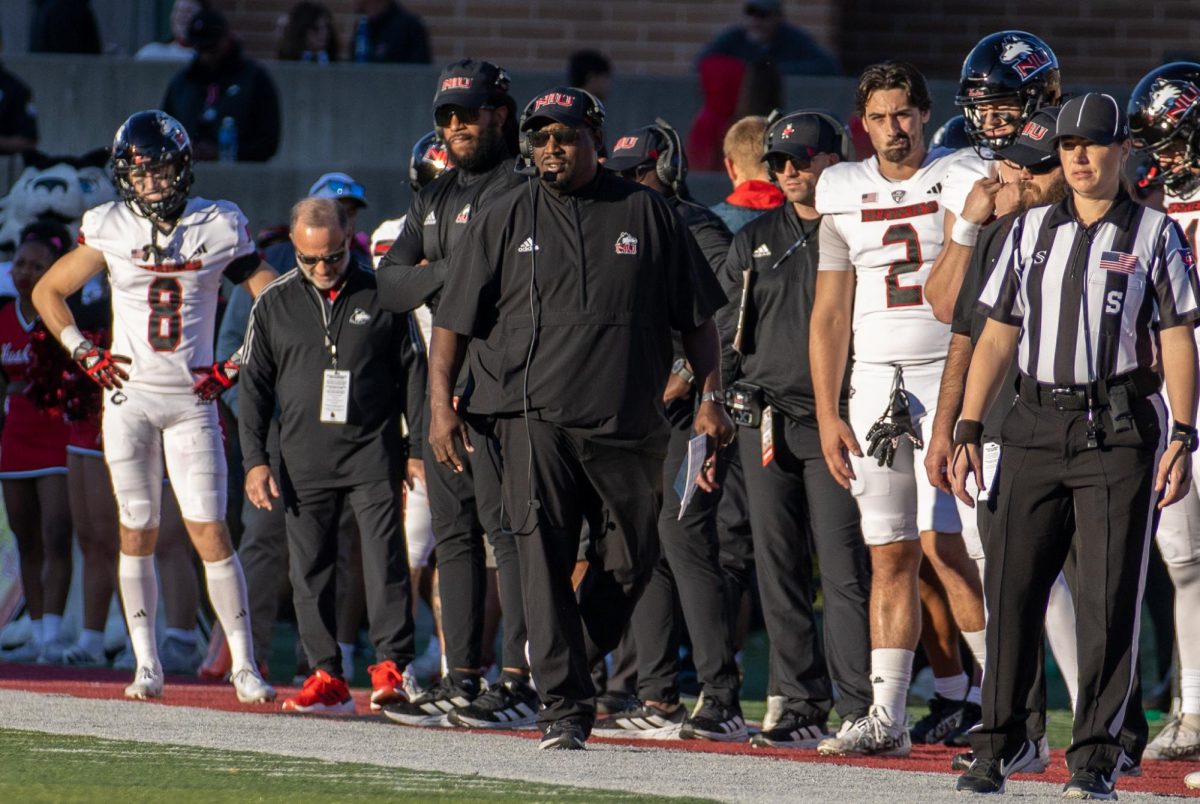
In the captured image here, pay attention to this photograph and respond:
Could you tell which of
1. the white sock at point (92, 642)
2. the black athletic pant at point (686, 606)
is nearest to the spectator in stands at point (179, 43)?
the white sock at point (92, 642)

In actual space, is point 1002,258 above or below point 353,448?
above

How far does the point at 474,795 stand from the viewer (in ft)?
19.3

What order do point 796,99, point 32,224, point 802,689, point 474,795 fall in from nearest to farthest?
point 474,795
point 802,689
point 32,224
point 796,99

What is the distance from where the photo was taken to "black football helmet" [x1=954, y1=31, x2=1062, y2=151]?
717 centimetres

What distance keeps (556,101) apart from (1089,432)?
2084 millimetres

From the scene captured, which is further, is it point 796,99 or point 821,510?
point 796,99

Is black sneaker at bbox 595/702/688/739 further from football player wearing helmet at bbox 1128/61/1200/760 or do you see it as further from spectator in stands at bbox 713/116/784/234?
spectator in stands at bbox 713/116/784/234

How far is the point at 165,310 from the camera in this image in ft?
29.7

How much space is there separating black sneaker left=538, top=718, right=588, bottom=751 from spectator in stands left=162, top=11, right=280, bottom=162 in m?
7.48

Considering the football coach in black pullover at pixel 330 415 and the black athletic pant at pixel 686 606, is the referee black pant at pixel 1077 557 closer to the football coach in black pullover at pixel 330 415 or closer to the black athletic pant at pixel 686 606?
the black athletic pant at pixel 686 606

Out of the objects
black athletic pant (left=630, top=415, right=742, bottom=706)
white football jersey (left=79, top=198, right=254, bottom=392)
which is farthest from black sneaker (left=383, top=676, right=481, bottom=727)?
white football jersey (left=79, top=198, right=254, bottom=392)

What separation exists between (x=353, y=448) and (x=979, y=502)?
3.08 metres

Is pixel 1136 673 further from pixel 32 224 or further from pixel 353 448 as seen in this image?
pixel 32 224

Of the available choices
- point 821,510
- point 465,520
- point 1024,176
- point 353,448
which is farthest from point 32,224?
point 1024,176
